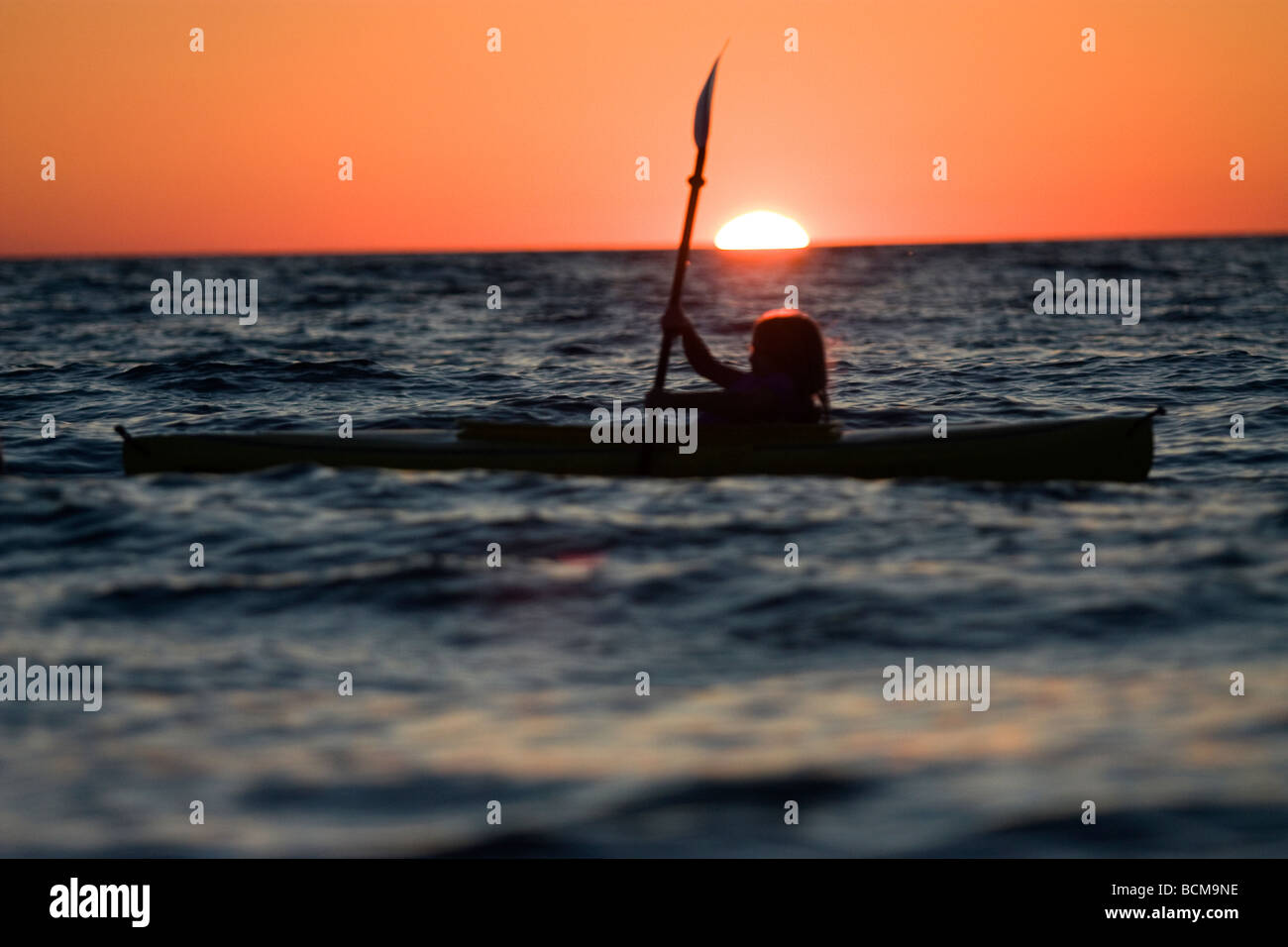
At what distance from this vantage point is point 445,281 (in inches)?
2195

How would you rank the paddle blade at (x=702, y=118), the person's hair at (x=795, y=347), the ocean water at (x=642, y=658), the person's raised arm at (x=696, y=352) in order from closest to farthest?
the ocean water at (x=642, y=658), the person's hair at (x=795, y=347), the person's raised arm at (x=696, y=352), the paddle blade at (x=702, y=118)

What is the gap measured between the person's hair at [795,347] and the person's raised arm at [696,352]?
0.98 ft

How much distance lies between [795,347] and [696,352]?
655 millimetres

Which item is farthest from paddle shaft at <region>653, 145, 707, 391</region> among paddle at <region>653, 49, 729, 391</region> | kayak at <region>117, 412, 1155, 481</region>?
kayak at <region>117, 412, 1155, 481</region>

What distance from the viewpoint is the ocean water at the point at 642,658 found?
3736 millimetres

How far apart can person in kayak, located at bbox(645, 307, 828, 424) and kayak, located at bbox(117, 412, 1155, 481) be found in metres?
0.18

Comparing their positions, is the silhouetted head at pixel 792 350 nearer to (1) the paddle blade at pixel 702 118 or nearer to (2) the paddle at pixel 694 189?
(2) the paddle at pixel 694 189

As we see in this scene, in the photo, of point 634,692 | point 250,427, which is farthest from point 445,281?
point 634,692

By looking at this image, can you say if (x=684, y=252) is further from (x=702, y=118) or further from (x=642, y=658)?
(x=642, y=658)

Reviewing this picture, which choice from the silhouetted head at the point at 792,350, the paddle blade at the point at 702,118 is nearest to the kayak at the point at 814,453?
Answer: the silhouetted head at the point at 792,350

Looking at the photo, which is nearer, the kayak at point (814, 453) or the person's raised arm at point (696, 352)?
the kayak at point (814, 453)

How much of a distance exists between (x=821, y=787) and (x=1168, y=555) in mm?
3370

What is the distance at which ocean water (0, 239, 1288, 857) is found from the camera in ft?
12.3
